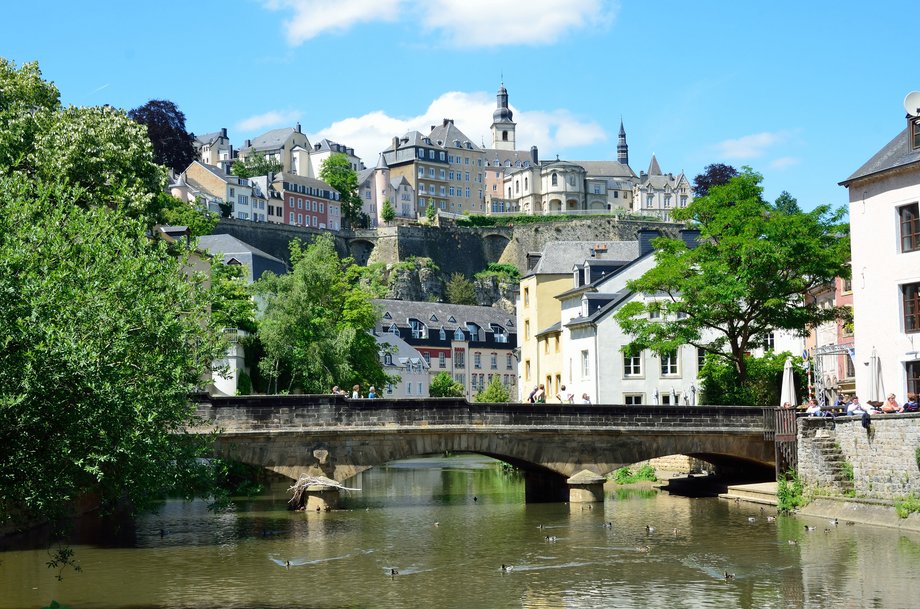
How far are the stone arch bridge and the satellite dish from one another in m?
10.3

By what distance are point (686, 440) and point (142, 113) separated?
78177 millimetres

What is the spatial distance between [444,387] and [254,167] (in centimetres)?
6649

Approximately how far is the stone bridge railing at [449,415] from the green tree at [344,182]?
11761 centimetres

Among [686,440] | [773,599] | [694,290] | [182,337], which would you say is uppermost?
[694,290]

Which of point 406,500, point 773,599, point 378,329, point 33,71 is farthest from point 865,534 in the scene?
point 378,329

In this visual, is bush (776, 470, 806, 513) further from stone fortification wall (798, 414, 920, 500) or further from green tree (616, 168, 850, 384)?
green tree (616, 168, 850, 384)

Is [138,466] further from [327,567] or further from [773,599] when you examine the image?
[773,599]

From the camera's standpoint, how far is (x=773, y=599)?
2097 cm

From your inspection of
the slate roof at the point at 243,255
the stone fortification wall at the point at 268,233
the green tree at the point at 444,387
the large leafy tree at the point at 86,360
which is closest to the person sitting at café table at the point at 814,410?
the large leafy tree at the point at 86,360

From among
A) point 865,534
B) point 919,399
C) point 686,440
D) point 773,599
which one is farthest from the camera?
point 686,440

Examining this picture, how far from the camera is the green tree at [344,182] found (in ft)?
500

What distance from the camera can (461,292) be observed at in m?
128

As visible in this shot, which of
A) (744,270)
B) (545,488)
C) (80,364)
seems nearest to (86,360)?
(80,364)

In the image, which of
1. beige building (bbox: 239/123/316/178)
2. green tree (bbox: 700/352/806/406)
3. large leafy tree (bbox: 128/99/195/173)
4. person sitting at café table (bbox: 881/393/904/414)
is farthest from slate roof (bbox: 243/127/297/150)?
person sitting at café table (bbox: 881/393/904/414)
